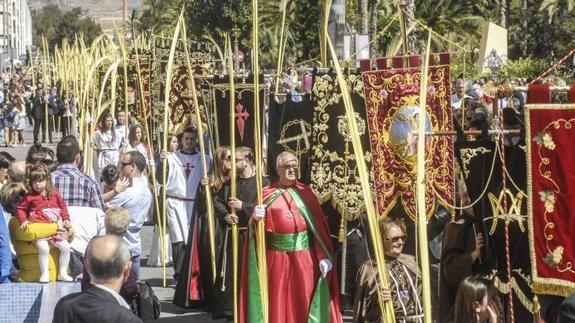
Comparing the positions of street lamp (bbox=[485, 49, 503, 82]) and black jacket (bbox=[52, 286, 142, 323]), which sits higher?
street lamp (bbox=[485, 49, 503, 82])

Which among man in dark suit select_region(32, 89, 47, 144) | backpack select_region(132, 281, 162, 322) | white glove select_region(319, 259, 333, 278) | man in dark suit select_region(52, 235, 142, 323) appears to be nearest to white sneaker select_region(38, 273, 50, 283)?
backpack select_region(132, 281, 162, 322)

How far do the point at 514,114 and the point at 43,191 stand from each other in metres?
3.48

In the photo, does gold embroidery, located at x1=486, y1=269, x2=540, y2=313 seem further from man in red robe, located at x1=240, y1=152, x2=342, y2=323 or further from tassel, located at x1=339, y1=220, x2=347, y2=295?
tassel, located at x1=339, y1=220, x2=347, y2=295

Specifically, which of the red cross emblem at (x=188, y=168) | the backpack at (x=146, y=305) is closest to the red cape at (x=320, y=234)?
the backpack at (x=146, y=305)

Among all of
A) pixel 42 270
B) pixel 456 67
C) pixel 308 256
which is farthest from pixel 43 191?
pixel 456 67

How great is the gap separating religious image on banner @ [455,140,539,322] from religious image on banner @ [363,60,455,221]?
57 centimetres

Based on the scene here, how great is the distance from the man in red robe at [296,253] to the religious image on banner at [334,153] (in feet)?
1.95

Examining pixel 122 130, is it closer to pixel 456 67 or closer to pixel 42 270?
pixel 456 67

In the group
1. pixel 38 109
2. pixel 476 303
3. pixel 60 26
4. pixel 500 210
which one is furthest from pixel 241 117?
pixel 60 26

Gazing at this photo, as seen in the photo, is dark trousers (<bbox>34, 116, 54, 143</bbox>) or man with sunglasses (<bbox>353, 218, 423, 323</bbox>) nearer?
man with sunglasses (<bbox>353, 218, 423, 323</bbox>)

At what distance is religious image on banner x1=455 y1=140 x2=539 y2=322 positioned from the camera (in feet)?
26.9

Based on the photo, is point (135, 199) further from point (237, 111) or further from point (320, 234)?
point (320, 234)

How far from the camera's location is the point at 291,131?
11.9 m

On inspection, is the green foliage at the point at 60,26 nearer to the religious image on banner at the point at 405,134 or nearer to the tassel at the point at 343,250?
the tassel at the point at 343,250
